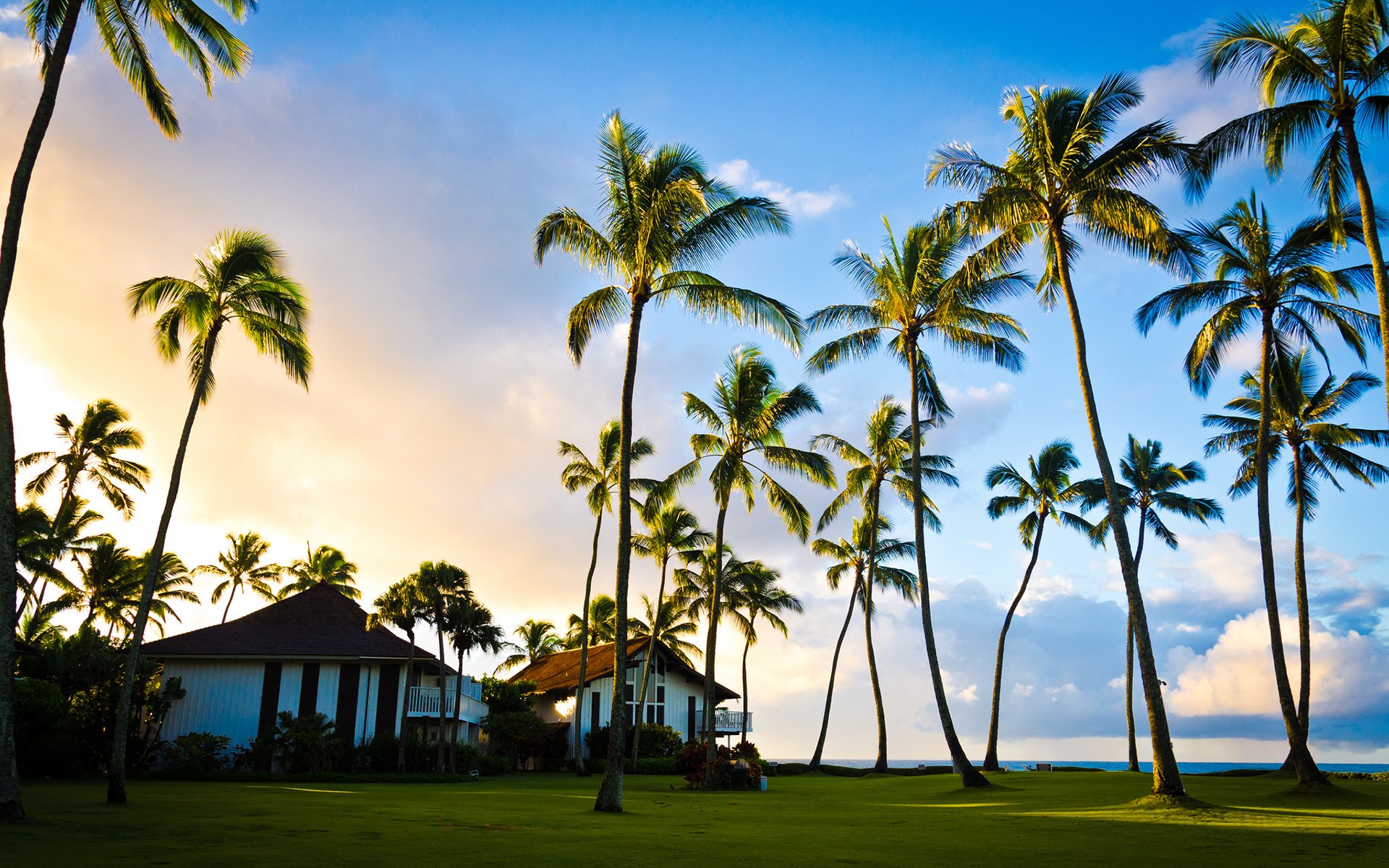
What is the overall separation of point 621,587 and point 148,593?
9.63m

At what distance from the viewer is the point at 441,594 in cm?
3172

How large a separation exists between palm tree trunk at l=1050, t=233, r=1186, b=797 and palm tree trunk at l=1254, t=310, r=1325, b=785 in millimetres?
3843

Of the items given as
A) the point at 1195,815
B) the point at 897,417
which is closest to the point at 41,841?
the point at 1195,815

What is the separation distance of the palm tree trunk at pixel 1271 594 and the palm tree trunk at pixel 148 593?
2369 centimetres

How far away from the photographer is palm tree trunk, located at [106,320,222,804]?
1591cm

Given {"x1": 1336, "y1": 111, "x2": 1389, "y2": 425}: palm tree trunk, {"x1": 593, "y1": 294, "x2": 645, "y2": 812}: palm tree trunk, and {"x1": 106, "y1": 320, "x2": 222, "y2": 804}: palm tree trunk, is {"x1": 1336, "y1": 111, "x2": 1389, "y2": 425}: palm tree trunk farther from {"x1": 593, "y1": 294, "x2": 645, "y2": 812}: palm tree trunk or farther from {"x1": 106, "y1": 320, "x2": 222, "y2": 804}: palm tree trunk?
{"x1": 106, "y1": 320, "x2": 222, "y2": 804}: palm tree trunk

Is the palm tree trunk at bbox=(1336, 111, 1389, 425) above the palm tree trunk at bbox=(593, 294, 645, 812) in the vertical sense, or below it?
above

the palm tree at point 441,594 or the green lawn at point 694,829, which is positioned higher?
the palm tree at point 441,594

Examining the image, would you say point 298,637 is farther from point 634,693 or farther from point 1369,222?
point 1369,222

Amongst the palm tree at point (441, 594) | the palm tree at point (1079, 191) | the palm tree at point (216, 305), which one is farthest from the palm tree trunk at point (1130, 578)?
the palm tree at point (441, 594)

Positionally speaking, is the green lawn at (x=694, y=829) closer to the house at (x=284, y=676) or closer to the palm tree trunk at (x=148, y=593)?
the palm tree trunk at (x=148, y=593)

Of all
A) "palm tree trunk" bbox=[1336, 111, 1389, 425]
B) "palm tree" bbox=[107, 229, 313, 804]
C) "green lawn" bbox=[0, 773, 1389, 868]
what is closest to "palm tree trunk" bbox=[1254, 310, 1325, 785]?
"green lawn" bbox=[0, 773, 1389, 868]

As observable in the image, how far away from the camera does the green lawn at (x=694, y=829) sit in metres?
9.30

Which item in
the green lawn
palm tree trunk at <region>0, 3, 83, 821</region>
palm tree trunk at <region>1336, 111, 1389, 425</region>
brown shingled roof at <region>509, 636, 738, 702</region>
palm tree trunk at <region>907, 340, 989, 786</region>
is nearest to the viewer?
the green lawn
